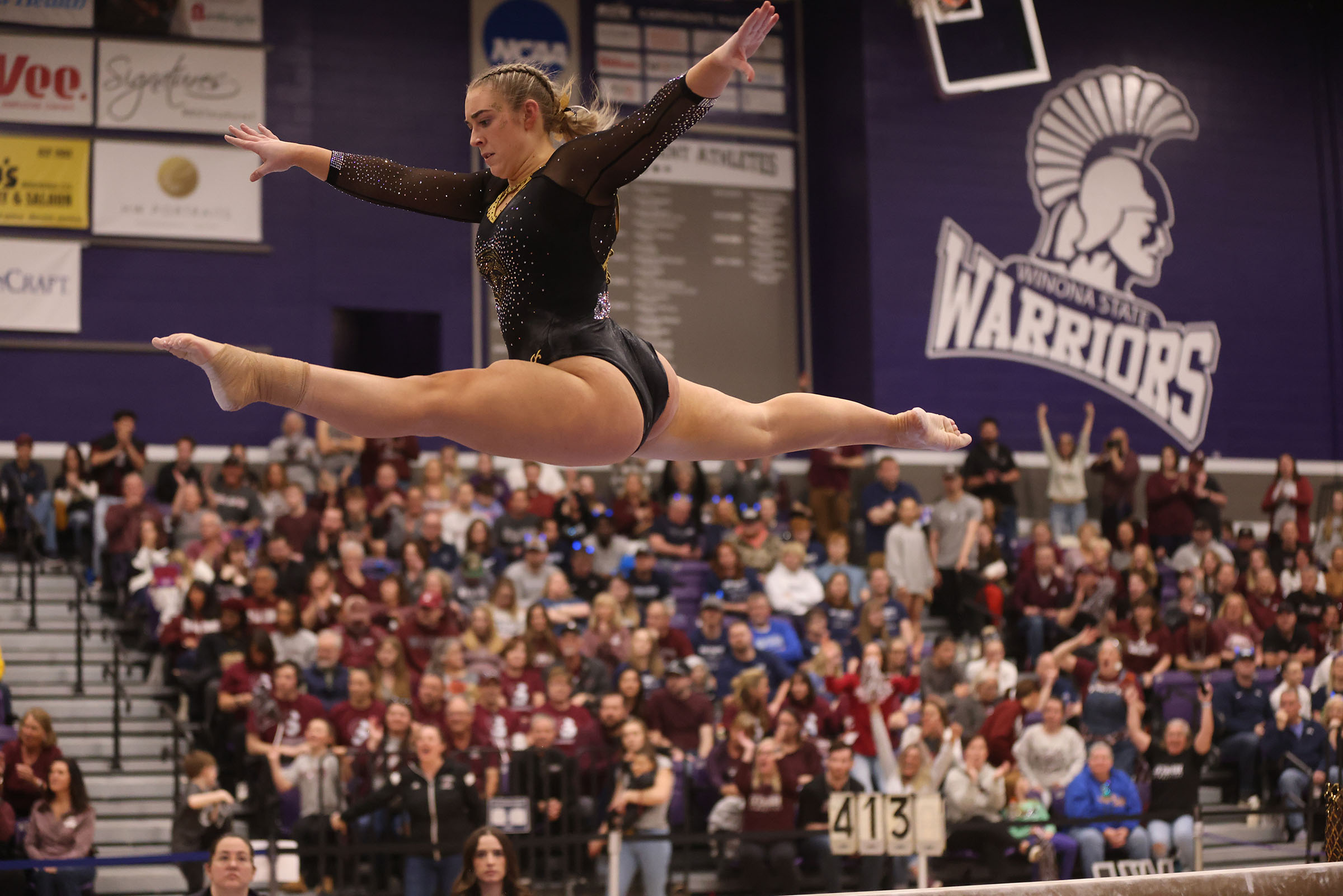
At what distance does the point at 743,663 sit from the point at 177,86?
8165mm

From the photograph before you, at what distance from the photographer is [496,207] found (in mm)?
3691

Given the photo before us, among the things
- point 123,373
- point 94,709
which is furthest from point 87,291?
point 94,709

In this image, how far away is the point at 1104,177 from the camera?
15750mm

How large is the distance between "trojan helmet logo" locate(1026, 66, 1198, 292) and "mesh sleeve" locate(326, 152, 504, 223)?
12.5 meters

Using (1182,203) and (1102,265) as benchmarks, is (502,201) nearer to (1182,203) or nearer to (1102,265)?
(1102,265)

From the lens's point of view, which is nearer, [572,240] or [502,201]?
[572,240]

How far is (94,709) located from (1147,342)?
11.5m

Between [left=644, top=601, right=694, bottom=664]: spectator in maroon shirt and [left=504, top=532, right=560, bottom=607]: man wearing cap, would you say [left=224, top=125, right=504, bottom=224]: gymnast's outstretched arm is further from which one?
[left=504, top=532, right=560, bottom=607]: man wearing cap

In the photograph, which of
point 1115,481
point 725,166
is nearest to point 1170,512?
point 1115,481

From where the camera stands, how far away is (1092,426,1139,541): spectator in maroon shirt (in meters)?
14.1

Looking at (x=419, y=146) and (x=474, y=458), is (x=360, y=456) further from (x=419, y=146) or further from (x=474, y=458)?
(x=419, y=146)

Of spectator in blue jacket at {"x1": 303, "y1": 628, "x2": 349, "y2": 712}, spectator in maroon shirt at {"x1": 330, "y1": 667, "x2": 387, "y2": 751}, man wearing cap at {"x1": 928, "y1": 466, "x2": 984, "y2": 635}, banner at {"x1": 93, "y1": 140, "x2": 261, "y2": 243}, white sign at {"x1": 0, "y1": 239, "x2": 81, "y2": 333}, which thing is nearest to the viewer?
spectator in maroon shirt at {"x1": 330, "y1": 667, "x2": 387, "y2": 751}

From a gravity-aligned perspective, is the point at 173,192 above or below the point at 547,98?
above

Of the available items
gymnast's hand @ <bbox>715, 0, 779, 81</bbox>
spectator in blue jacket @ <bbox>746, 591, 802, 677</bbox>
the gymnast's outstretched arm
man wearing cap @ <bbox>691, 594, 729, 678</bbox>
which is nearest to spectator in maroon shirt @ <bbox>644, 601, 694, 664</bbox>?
man wearing cap @ <bbox>691, 594, 729, 678</bbox>
